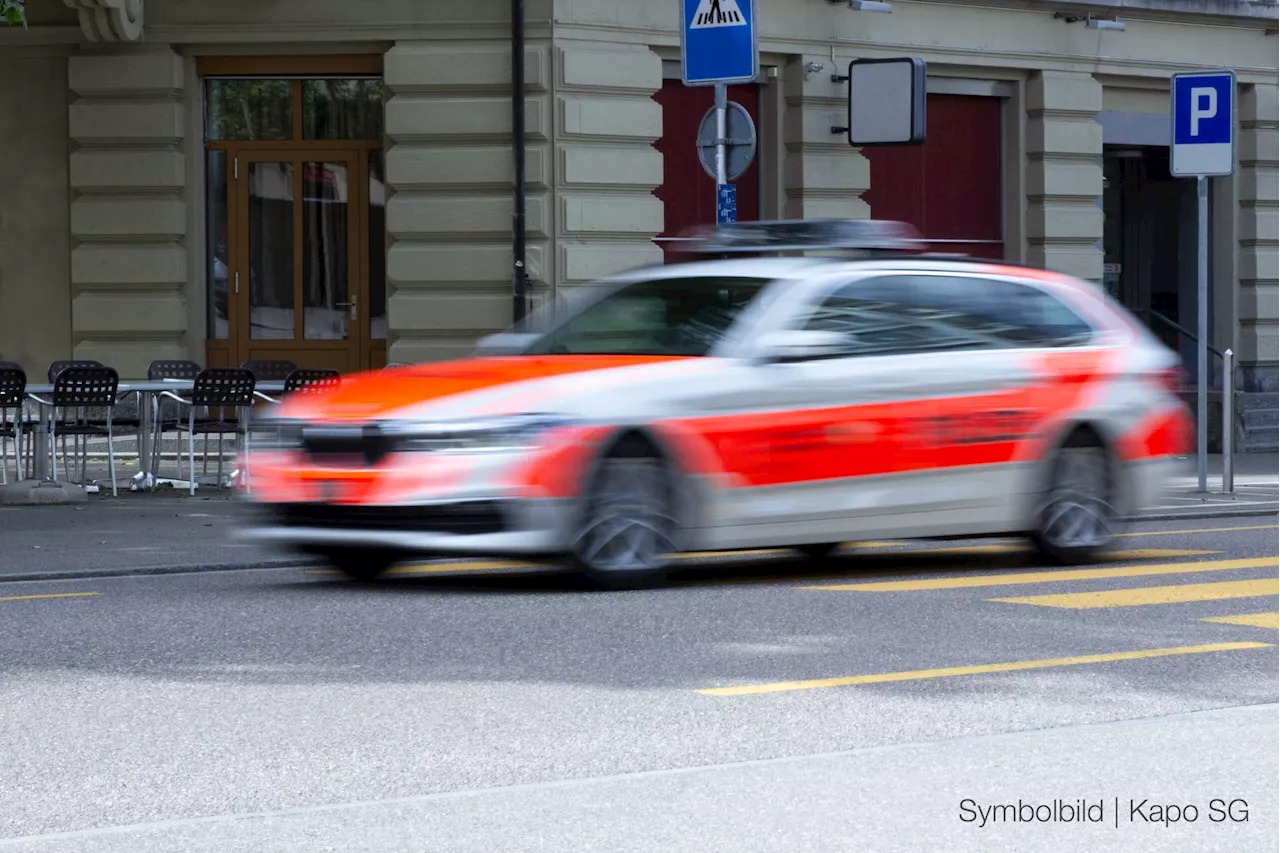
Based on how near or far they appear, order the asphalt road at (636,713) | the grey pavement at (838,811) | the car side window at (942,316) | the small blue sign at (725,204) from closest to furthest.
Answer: the grey pavement at (838,811)
the asphalt road at (636,713)
the car side window at (942,316)
the small blue sign at (725,204)

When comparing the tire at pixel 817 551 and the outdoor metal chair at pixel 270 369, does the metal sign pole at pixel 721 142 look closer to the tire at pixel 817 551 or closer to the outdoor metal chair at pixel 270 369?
the tire at pixel 817 551

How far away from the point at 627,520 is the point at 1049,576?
2298 mm

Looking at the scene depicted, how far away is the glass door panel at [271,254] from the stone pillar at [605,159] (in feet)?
8.47

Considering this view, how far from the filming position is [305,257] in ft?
69.5

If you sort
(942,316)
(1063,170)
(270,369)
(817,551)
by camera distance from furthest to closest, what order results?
1. (1063,170)
2. (270,369)
3. (817,551)
4. (942,316)

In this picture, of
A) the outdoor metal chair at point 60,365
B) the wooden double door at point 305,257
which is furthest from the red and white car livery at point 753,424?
the wooden double door at point 305,257

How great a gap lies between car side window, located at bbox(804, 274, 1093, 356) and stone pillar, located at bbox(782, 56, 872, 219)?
9.99 meters

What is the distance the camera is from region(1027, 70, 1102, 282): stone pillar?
77.1 feet

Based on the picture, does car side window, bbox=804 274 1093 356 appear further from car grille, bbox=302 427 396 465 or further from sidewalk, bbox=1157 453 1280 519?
car grille, bbox=302 427 396 465

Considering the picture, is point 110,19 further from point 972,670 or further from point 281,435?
point 972,670

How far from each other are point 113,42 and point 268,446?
1079cm

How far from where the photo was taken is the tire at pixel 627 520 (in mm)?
10320

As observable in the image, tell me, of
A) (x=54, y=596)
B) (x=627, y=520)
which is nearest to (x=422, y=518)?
(x=627, y=520)

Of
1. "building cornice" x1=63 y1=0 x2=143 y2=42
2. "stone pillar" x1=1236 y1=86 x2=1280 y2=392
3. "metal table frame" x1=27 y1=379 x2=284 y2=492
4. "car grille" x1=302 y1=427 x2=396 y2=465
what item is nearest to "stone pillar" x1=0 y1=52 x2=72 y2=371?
"building cornice" x1=63 y1=0 x2=143 y2=42
